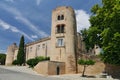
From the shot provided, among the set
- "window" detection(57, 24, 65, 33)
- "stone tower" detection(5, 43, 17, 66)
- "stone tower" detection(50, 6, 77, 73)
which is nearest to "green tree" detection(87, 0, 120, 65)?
"stone tower" detection(50, 6, 77, 73)

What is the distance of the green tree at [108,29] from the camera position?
994 inches

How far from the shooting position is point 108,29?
26.5 meters

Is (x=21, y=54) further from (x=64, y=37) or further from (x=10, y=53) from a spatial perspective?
(x=64, y=37)

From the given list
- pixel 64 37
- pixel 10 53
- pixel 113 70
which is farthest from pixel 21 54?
pixel 113 70

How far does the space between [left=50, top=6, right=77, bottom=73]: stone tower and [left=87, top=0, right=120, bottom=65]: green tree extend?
30.4 feet

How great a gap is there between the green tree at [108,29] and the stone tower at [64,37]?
928cm

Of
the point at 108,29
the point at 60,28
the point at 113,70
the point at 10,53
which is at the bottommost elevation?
the point at 113,70

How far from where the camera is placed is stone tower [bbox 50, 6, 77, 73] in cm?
4178

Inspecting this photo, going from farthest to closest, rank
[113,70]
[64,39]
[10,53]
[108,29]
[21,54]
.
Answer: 1. [10,53]
2. [21,54]
3. [64,39]
4. [113,70]
5. [108,29]

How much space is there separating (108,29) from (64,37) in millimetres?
17660

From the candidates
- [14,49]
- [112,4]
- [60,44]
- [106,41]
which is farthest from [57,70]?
[14,49]

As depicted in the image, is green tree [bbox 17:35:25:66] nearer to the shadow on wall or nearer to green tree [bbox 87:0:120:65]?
the shadow on wall

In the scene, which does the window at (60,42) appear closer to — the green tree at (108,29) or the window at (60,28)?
the window at (60,28)

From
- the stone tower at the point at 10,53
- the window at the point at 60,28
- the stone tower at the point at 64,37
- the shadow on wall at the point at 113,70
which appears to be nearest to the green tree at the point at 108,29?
the shadow on wall at the point at 113,70
